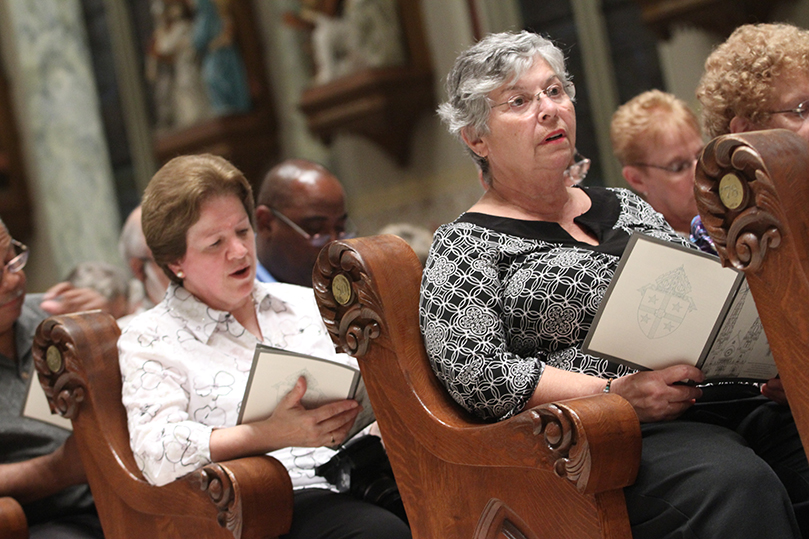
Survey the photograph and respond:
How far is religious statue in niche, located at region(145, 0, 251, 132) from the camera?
7.76 metres

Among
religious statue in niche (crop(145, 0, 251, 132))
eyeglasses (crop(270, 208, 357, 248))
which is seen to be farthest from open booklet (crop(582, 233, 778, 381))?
religious statue in niche (crop(145, 0, 251, 132))

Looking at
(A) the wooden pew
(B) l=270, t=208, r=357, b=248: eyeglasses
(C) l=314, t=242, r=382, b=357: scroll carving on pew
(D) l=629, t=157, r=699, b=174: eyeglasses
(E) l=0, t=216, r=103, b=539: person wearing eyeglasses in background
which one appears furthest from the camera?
(B) l=270, t=208, r=357, b=248: eyeglasses

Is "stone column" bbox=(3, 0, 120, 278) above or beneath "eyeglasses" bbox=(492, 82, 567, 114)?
above

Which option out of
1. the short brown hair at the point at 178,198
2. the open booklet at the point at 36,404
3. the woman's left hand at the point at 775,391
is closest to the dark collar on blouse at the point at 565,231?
the woman's left hand at the point at 775,391

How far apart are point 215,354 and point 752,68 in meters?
1.45

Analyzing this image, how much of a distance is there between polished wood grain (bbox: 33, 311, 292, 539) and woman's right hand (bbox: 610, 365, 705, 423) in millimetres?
827

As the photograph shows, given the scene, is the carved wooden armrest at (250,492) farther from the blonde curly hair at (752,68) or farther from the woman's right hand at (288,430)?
the blonde curly hair at (752,68)

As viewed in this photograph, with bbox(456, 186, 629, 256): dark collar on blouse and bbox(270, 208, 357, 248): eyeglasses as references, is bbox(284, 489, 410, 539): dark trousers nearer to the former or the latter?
bbox(456, 186, 629, 256): dark collar on blouse

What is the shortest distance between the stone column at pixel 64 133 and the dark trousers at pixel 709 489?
278 inches

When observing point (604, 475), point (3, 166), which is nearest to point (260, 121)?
point (3, 166)

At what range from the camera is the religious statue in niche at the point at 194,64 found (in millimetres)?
7762

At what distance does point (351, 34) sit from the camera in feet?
22.4

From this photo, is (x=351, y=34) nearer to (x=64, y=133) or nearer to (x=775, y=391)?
(x=64, y=133)

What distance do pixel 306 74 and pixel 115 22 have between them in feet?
6.95
